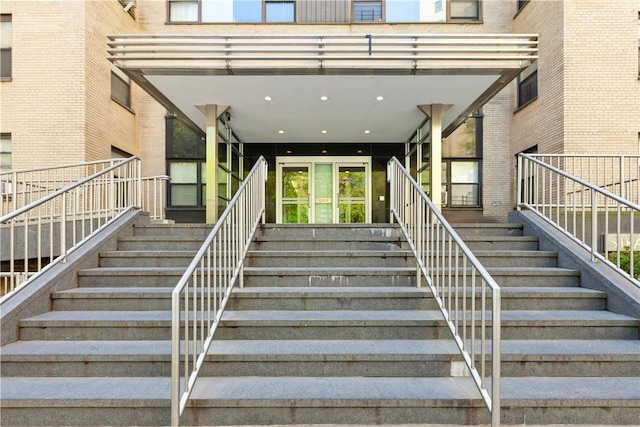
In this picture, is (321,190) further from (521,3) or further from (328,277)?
(521,3)

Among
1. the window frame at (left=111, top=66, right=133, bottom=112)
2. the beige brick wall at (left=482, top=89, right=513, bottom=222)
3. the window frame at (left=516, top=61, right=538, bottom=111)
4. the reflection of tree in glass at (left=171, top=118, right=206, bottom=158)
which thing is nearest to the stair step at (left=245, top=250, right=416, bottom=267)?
the reflection of tree in glass at (left=171, top=118, right=206, bottom=158)

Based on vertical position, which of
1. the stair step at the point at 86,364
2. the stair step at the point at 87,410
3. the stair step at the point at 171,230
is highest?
the stair step at the point at 171,230

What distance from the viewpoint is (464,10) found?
37.6 ft

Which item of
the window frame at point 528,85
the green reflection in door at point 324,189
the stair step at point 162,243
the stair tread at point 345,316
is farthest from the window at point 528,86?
the stair step at point 162,243

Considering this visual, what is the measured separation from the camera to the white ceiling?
6148 millimetres

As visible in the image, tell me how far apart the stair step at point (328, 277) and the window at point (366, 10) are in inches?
383

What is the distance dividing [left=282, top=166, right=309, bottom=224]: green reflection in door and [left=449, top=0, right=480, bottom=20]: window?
21.7 ft

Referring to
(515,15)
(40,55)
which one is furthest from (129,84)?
(515,15)

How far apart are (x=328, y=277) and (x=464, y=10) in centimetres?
1087

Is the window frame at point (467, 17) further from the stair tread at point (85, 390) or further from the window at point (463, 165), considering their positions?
the stair tread at point (85, 390)

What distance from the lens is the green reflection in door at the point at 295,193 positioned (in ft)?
36.2

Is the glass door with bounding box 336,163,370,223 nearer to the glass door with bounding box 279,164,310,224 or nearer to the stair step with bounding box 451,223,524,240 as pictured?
the glass door with bounding box 279,164,310,224

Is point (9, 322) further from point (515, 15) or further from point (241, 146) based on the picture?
point (515, 15)

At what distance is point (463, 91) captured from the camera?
6637mm
